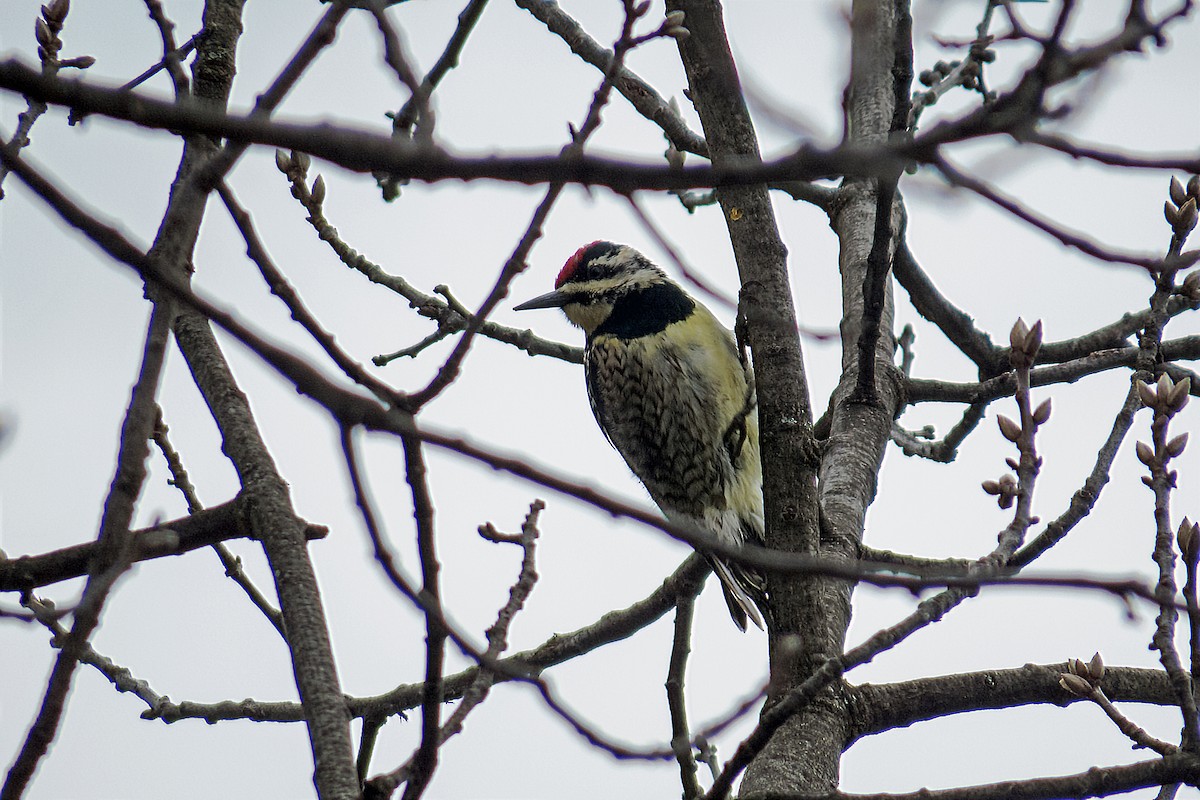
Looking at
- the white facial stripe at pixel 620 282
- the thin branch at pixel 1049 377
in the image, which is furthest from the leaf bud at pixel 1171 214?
the white facial stripe at pixel 620 282

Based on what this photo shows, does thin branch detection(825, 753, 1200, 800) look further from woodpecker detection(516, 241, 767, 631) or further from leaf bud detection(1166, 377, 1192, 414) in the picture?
woodpecker detection(516, 241, 767, 631)

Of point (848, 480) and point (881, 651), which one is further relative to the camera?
point (848, 480)

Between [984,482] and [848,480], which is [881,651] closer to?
[984,482]

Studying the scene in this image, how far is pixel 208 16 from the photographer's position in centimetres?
298

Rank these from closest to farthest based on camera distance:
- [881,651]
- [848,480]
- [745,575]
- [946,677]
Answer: [881,651] < [946,677] < [848,480] < [745,575]

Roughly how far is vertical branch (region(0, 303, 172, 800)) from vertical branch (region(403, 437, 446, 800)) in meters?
0.49

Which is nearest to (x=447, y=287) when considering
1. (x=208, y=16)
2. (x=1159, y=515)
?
(x=208, y=16)

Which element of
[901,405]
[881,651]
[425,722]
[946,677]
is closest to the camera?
[425,722]

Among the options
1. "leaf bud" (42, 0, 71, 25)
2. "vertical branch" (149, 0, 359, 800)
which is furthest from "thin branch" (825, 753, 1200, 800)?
"leaf bud" (42, 0, 71, 25)

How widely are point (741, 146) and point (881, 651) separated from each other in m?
1.11

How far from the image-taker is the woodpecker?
5.21 meters

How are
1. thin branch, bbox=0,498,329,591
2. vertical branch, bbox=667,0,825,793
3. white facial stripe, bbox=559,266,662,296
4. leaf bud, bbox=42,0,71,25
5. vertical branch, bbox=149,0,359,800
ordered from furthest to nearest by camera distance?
white facial stripe, bbox=559,266,662,296 → leaf bud, bbox=42,0,71,25 → vertical branch, bbox=667,0,825,793 → thin branch, bbox=0,498,329,591 → vertical branch, bbox=149,0,359,800

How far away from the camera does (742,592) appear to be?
4.89 m

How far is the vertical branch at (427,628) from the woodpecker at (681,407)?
3121 millimetres
